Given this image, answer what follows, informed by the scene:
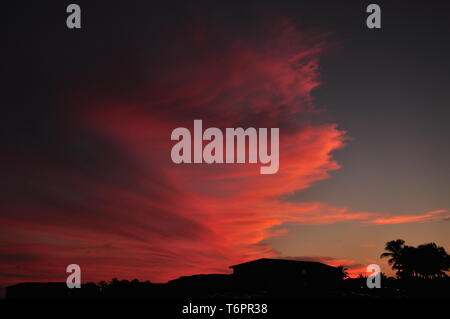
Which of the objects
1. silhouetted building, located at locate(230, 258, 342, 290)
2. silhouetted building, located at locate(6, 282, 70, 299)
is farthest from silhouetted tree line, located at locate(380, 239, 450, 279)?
silhouetted building, located at locate(6, 282, 70, 299)

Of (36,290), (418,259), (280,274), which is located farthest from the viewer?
(418,259)

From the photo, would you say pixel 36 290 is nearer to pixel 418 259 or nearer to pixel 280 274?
pixel 280 274

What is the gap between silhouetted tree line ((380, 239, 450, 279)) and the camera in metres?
102

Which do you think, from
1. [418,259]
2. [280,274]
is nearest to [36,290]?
[280,274]

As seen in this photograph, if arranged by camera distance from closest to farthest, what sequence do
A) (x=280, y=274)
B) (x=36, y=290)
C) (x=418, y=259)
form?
(x=280, y=274) → (x=36, y=290) → (x=418, y=259)

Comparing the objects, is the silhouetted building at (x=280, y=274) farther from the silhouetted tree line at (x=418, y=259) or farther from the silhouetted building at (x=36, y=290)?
the silhouetted tree line at (x=418, y=259)

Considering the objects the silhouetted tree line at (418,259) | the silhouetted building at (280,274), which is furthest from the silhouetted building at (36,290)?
the silhouetted tree line at (418,259)

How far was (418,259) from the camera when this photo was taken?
104000 mm

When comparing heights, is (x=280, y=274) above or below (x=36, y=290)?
above

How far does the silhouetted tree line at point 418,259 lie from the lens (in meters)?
102
